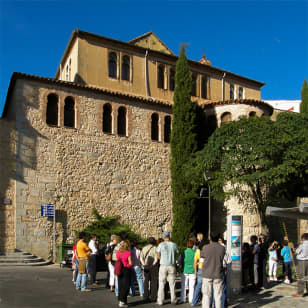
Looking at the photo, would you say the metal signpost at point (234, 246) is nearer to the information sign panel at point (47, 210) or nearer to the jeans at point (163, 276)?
the jeans at point (163, 276)

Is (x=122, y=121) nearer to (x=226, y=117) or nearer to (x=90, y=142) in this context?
(x=90, y=142)

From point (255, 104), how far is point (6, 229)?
16597 millimetres

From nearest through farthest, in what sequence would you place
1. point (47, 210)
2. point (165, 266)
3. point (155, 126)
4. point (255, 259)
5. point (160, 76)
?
point (165, 266), point (255, 259), point (47, 210), point (155, 126), point (160, 76)

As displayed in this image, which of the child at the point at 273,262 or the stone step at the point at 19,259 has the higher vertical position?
the child at the point at 273,262

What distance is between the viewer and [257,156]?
20.9 m

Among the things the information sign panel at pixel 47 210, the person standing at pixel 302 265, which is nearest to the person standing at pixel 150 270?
the person standing at pixel 302 265

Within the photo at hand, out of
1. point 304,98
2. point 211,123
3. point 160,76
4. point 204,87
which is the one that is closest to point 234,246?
point 211,123

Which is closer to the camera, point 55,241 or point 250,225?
point 55,241

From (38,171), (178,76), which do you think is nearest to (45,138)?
(38,171)

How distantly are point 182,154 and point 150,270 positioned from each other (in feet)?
44.7

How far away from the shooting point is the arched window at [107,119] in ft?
76.7

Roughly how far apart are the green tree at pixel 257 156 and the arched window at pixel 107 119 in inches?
202

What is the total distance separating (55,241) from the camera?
66.5 ft

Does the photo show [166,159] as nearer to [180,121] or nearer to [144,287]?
[180,121]
